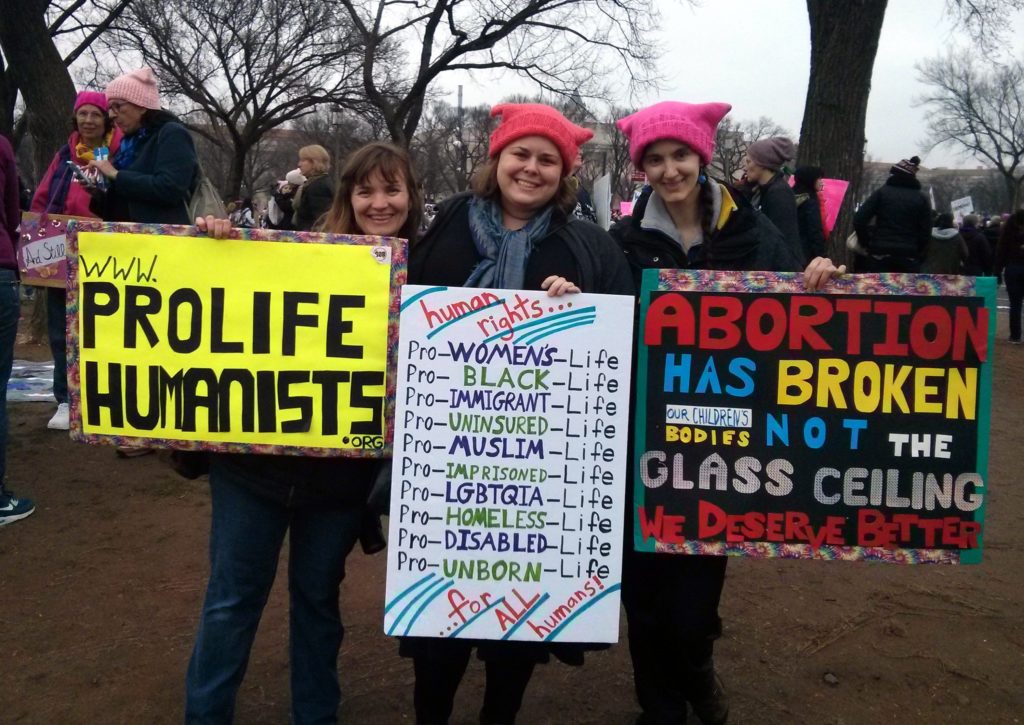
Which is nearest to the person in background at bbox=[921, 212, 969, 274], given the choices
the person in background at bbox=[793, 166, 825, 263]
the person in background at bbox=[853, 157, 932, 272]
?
the person in background at bbox=[853, 157, 932, 272]

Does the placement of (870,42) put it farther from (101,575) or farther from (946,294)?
(101,575)

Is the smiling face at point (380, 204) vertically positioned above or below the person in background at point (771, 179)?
below

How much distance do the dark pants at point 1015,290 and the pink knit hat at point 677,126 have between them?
34.6 ft

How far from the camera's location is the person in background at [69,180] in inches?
182

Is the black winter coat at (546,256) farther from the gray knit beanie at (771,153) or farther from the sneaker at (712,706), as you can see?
the gray knit beanie at (771,153)

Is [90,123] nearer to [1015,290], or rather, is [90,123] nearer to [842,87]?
[842,87]

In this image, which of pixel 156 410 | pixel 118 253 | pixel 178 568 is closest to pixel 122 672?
pixel 178 568

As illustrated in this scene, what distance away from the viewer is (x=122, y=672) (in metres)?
2.99

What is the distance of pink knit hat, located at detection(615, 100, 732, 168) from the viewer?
2.46m

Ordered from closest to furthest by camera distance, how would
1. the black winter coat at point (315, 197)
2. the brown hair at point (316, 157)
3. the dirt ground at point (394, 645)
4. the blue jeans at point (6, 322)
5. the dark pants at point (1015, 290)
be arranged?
the dirt ground at point (394, 645), the blue jeans at point (6, 322), the black winter coat at point (315, 197), the brown hair at point (316, 157), the dark pants at point (1015, 290)

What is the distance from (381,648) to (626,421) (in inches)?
62.5

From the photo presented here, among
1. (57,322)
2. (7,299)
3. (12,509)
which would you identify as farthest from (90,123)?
(12,509)

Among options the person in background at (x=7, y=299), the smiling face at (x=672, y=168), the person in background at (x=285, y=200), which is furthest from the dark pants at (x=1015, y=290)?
the person in background at (x=7, y=299)

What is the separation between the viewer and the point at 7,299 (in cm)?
396
